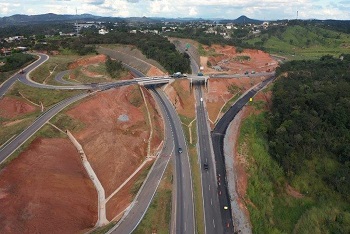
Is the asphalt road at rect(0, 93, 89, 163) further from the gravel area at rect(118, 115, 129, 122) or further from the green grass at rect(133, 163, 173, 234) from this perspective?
the green grass at rect(133, 163, 173, 234)

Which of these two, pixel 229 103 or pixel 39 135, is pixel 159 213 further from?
pixel 229 103

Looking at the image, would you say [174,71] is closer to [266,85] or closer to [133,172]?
[266,85]

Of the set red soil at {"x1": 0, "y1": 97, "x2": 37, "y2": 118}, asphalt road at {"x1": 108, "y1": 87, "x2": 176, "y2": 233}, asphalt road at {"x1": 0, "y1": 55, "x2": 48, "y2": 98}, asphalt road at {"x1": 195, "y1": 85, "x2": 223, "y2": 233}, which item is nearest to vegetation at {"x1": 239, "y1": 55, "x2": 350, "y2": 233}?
asphalt road at {"x1": 195, "y1": 85, "x2": 223, "y2": 233}

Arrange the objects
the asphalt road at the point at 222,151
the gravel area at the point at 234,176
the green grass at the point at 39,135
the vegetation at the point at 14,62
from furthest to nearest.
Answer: the vegetation at the point at 14,62 < the green grass at the point at 39,135 < the asphalt road at the point at 222,151 < the gravel area at the point at 234,176

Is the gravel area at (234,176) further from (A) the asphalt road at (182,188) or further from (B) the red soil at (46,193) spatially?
(B) the red soil at (46,193)

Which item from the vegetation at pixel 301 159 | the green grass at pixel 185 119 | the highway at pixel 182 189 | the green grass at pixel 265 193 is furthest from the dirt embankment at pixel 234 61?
the highway at pixel 182 189
